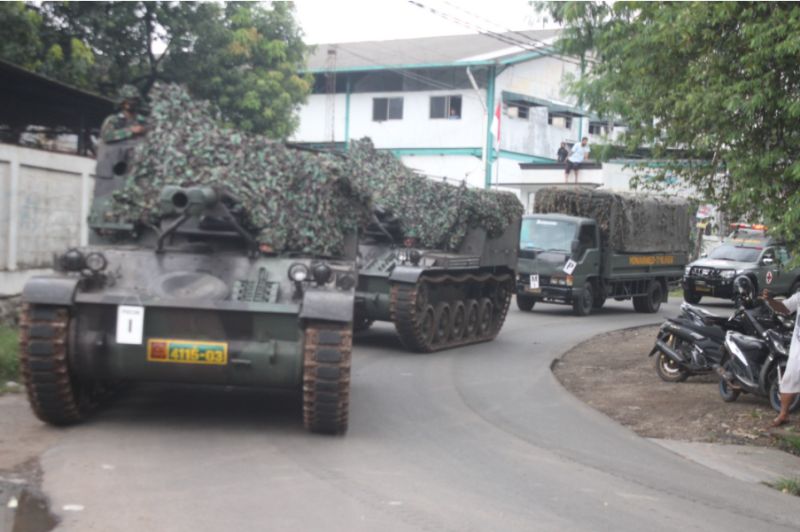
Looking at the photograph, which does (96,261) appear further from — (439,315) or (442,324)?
(442,324)

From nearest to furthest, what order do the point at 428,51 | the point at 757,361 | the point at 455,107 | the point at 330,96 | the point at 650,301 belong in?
1. the point at 757,361
2. the point at 650,301
3. the point at 455,107
4. the point at 330,96
5. the point at 428,51

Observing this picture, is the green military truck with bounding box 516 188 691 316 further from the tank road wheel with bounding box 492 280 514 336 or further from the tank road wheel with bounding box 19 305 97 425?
the tank road wheel with bounding box 19 305 97 425

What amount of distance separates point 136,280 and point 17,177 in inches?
229

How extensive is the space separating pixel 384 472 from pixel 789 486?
121 inches

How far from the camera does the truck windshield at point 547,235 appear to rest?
22.2m

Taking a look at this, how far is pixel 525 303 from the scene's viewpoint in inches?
914

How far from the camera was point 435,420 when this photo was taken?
965cm

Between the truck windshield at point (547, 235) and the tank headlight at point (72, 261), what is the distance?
14915mm

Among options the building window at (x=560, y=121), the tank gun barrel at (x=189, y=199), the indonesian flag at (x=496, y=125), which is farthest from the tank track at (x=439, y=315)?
the building window at (x=560, y=121)

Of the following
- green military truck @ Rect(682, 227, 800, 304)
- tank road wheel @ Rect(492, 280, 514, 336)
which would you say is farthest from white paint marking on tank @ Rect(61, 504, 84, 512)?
green military truck @ Rect(682, 227, 800, 304)

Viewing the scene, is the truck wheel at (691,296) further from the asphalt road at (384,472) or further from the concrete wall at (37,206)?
the concrete wall at (37,206)

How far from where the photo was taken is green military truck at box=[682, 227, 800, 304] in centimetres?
2528

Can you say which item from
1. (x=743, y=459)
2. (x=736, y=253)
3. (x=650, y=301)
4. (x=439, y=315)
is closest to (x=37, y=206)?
(x=439, y=315)

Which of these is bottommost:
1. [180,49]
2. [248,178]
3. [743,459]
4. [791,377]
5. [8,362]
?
[743,459]
